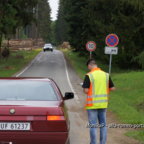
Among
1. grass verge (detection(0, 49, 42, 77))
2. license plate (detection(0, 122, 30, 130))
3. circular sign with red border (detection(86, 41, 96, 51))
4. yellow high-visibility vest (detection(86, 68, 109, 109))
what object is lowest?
grass verge (detection(0, 49, 42, 77))

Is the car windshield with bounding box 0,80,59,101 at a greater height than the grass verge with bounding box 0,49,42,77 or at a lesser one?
greater

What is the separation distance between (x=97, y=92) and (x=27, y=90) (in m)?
1.27

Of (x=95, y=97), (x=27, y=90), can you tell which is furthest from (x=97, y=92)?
(x=27, y=90)

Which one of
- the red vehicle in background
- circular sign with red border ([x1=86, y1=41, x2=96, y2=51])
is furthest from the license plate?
circular sign with red border ([x1=86, y1=41, x2=96, y2=51])

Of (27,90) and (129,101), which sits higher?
(27,90)

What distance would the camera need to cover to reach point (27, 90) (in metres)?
5.58

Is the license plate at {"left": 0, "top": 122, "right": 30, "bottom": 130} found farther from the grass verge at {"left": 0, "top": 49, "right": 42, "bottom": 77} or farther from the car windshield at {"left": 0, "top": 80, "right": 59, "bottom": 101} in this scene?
the grass verge at {"left": 0, "top": 49, "right": 42, "bottom": 77}

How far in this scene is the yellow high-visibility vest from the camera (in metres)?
5.62

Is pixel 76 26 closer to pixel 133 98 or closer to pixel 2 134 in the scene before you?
pixel 133 98

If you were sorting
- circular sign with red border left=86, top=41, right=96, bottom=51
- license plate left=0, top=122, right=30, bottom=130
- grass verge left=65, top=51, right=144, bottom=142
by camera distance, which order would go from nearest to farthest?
license plate left=0, top=122, right=30, bottom=130 < grass verge left=65, top=51, right=144, bottom=142 < circular sign with red border left=86, top=41, right=96, bottom=51

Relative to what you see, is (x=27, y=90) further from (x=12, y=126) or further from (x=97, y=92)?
(x=97, y=92)

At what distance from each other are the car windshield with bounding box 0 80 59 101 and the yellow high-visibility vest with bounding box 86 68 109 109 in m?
0.64

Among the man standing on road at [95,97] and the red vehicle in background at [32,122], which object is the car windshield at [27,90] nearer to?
the red vehicle in background at [32,122]

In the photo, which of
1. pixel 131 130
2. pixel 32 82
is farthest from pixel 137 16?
pixel 32 82
